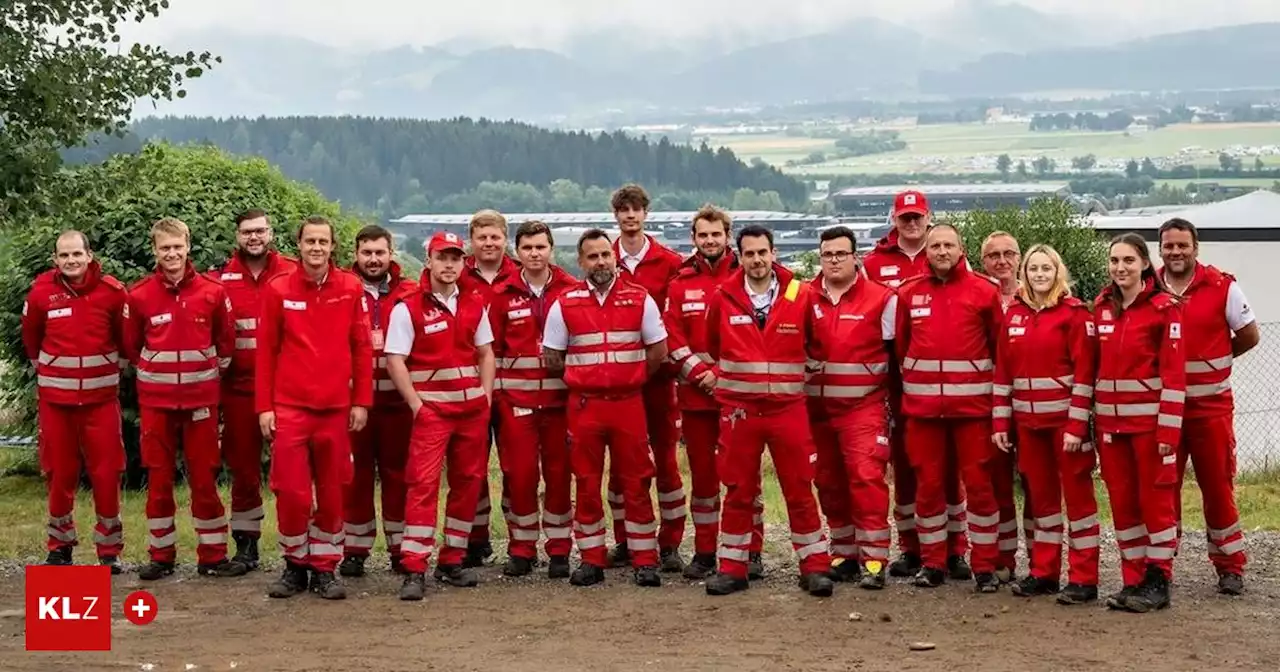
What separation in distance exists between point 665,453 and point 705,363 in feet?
2.56

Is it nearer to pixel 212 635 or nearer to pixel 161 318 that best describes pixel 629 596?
pixel 212 635

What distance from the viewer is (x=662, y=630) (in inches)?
389

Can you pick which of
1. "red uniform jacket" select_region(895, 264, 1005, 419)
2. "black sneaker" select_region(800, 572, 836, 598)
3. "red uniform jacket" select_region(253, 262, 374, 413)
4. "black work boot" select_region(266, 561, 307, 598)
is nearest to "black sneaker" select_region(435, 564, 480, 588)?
"black work boot" select_region(266, 561, 307, 598)

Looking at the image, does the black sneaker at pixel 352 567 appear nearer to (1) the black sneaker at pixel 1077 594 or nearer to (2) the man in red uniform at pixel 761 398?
(2) the man in red uniform at pixel 761 398

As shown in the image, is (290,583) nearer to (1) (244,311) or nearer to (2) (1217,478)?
(1) (244,311)

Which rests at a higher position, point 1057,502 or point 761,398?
point 761,398

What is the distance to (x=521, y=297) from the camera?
1119cm

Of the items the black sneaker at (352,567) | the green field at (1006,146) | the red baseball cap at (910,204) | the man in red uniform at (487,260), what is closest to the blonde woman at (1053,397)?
the red baseball cap at (910,204)

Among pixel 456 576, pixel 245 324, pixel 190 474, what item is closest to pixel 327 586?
pixel 456 576

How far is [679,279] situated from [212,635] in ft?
11.4

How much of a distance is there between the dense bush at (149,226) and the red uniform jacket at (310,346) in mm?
3822

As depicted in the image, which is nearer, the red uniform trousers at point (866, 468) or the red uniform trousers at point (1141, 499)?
the red uniform trousers at point (1141, 499)

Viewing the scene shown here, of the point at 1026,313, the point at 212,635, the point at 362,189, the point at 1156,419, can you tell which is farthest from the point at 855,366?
the point at 362,189

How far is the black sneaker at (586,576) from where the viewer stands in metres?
11.1
